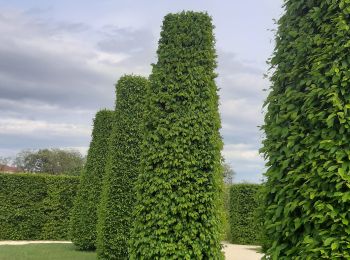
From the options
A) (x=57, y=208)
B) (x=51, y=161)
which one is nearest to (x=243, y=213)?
(x=57, y=208)

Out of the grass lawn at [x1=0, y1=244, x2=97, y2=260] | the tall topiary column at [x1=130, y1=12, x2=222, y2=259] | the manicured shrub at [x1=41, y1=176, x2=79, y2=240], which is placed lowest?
the grass lawn at [x1=0, y1=244, x2=97, y2=260]

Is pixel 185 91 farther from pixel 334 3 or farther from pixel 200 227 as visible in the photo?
pixel 334 3

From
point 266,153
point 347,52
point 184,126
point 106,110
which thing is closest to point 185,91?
point 184,126

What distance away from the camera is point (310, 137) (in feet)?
13.2

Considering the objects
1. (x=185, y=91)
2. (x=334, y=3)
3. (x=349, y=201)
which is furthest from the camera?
(x=185, y=91)

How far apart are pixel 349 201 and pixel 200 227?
402cm

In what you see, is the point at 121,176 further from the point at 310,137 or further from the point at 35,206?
the point at 35,206

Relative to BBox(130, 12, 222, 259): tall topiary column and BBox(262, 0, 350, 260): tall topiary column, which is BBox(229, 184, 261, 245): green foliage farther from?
BBox(262, 0, 350, 260): tall topiary column

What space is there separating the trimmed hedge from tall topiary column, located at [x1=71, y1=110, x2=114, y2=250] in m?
4.62

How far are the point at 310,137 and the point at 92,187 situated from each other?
1170 cm

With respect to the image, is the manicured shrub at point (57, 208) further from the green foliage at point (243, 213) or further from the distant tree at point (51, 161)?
the distant tree at point (51, 161)

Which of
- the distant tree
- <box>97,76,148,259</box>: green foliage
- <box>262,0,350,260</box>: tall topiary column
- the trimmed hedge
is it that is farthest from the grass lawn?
the distant tree

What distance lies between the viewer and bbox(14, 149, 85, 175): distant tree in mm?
53375

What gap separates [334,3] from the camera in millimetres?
4172
